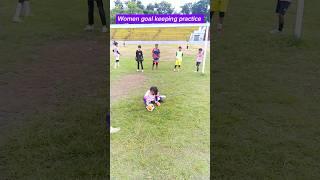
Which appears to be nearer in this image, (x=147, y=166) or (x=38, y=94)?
(x=147, y=166)

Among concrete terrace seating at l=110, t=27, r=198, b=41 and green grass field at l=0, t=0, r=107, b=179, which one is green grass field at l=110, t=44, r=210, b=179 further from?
green grass field at l=0, t=0, r=107, b=179

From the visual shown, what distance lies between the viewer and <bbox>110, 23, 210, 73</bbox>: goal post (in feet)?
9.07

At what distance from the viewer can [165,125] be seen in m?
2.93

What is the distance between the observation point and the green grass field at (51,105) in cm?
430
